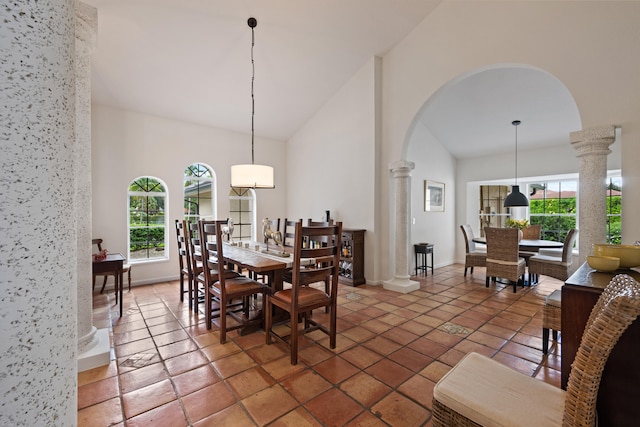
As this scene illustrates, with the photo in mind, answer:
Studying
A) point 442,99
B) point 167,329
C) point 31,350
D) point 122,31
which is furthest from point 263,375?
point 442,99

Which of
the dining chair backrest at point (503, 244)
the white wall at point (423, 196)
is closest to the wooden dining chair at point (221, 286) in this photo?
the white wall at point (423, 196)

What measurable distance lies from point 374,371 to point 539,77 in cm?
443

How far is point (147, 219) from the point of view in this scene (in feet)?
16.1

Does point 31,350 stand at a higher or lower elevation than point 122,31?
lower

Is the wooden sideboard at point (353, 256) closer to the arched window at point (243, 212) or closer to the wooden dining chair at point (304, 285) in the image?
the wooden dining chair at point (304, 285)

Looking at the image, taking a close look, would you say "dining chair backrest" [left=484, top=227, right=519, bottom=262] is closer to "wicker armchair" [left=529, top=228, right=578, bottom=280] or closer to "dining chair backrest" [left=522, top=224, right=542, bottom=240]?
"wicker armchair" [left=529, top=228, right=578, bottom=280]

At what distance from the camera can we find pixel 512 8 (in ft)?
10.4

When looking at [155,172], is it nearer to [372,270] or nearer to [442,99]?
[372,270]

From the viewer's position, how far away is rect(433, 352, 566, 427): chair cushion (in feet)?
3.57

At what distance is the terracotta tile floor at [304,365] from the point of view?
5.74 ft

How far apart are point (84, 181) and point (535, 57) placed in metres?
4.49

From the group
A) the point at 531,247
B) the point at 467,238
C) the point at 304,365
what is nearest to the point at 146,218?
the point at 304,365

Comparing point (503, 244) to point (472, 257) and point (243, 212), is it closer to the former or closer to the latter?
point (472, 257)

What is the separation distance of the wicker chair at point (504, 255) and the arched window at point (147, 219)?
550cm
